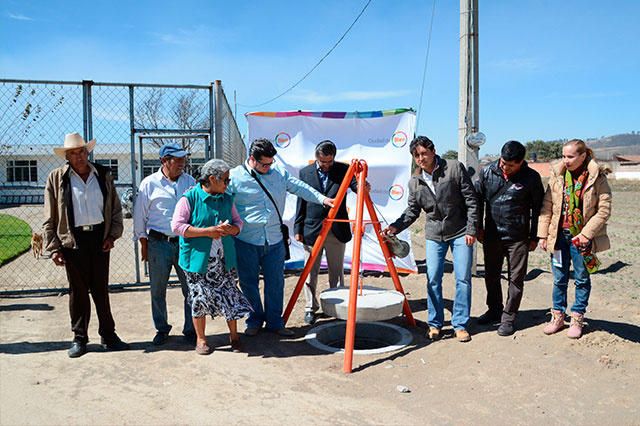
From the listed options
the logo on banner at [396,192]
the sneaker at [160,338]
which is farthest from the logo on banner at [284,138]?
the sneaker at [160,338]

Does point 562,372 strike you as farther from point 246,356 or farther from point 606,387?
point 246,356

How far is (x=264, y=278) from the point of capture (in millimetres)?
5371

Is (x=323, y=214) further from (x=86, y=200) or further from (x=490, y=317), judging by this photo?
(x=86, y=200)

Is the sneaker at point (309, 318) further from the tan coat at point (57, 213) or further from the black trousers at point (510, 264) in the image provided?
the tan coat at point (57, 213)

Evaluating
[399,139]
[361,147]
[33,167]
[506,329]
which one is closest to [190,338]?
[506,329]

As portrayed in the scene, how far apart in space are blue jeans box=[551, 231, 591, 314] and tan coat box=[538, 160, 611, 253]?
140 millimetres

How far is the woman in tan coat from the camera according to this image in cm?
467

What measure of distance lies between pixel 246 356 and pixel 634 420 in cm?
322

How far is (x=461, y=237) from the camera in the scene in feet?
16.7

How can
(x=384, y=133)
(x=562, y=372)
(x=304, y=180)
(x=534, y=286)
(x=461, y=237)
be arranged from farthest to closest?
(x=384, y=133)
(x=534, y=286)
(x=304, y=180)
(x=461, y=237)
(x=562, y=372)

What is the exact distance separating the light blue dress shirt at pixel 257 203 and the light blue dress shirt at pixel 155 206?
62 centimetres

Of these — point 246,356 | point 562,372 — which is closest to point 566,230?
point 562,372

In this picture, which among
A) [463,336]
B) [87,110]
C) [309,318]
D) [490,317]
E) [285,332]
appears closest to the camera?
[463,336]

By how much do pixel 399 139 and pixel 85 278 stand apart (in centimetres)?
499
